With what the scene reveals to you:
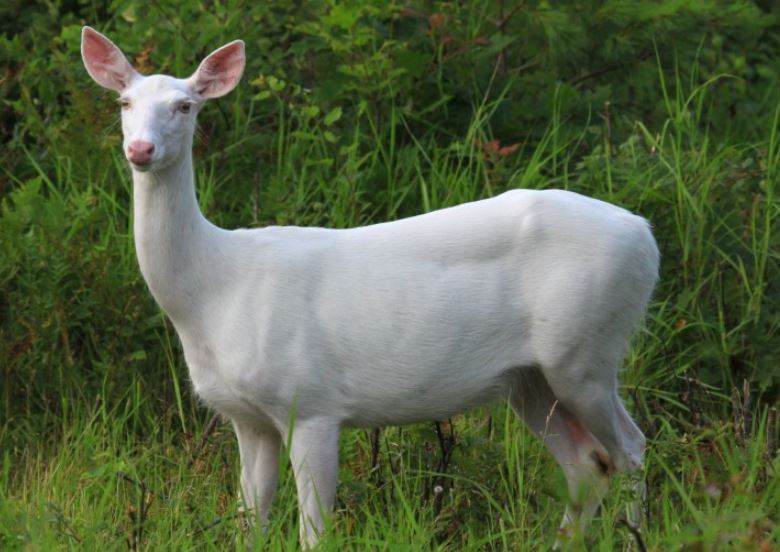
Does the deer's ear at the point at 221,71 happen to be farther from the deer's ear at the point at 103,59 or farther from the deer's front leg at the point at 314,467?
the deer's front leg at the point at 314,467

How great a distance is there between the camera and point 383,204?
6.82m

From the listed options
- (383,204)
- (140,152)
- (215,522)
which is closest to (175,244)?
(140,152)

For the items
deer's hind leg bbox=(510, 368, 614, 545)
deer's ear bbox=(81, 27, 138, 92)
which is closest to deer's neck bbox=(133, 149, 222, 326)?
deer's ear bbox=(81, 27, 138, 92)

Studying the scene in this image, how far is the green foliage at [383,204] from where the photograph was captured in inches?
191

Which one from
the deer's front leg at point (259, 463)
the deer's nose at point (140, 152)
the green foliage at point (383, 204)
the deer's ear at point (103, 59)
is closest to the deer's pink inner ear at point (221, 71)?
the deer's ear at point (103, 59)

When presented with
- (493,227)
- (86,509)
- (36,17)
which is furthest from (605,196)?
(36,17)

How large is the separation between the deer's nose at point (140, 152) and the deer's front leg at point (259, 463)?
954 millimetres

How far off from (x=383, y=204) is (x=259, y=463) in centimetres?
221

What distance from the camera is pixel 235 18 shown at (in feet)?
22.6

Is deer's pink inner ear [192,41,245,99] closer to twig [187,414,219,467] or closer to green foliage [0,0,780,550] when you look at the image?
twig [187,414,219,467]

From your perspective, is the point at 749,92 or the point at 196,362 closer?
the point at 196,362

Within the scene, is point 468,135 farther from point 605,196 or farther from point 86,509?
point 86,509

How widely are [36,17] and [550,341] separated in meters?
3.86

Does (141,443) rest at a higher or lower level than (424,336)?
lower
